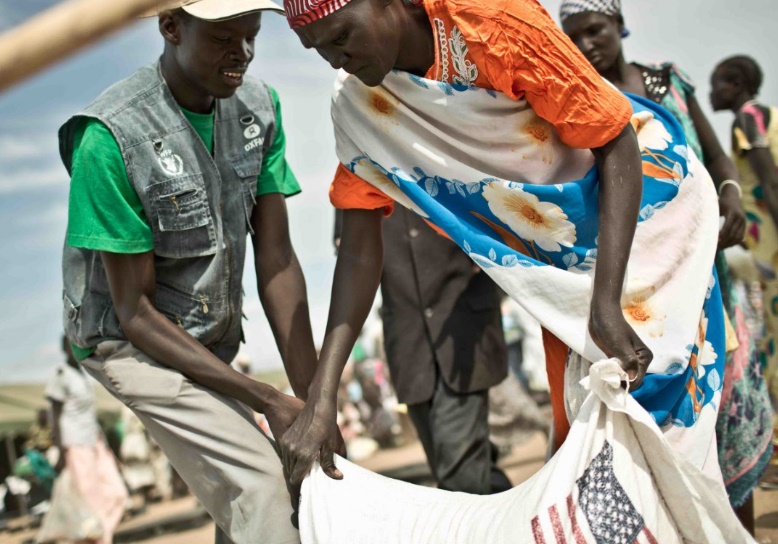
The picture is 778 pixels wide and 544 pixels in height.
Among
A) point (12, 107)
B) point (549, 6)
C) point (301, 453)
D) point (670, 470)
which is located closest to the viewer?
point (670, 470)

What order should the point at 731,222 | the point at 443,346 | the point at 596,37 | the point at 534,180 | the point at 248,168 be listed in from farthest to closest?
the point at 443,346
the point at 596,37
the point at 731,222
the point at 248,168
the point at 534,180

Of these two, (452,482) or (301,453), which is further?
(452,482)

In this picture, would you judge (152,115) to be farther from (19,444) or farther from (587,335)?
(19,444)

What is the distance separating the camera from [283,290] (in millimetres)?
3230

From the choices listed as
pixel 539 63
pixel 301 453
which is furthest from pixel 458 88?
pixel 301 453

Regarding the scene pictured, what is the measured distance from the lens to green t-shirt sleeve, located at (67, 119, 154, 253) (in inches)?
111

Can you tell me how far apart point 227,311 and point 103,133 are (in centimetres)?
66

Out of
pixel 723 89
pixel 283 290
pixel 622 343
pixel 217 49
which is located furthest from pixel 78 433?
pixel 622 343

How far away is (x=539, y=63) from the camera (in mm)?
2451

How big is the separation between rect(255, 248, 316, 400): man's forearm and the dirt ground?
2423mm

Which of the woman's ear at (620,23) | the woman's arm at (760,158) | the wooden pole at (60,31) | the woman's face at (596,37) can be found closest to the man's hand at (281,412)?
the woman's face at (596,37)

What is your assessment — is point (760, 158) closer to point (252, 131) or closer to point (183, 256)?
point (252, 131)

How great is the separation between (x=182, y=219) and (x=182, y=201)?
2.1 inches

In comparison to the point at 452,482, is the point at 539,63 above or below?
above
